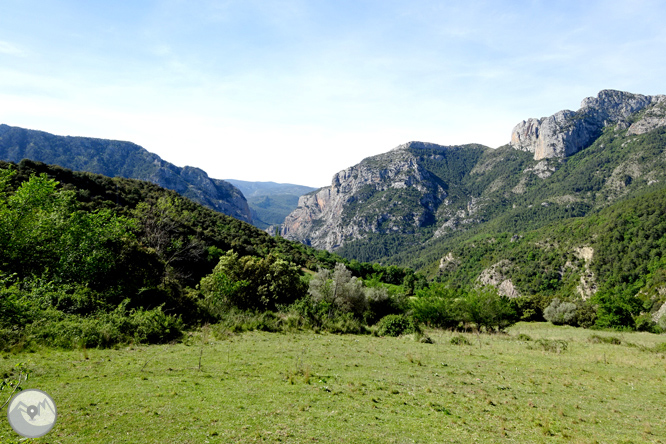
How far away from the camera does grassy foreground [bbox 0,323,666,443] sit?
8719mm

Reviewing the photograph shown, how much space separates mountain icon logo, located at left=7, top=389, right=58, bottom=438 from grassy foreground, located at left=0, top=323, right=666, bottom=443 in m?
5.23

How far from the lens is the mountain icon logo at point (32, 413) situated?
3296 mm

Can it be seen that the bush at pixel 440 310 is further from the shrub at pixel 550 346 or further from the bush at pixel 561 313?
the bush at pixel 561 313

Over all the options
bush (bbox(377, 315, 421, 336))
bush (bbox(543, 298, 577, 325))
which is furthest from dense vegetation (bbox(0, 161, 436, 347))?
bush (bbox(543, 298, 577, 325))

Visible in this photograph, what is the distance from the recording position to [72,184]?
5325cm

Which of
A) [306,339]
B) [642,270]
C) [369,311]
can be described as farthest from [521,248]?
[306,339]

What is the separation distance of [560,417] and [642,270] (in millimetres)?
136591

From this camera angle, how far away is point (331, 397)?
12031mm

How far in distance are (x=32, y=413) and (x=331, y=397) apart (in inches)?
402

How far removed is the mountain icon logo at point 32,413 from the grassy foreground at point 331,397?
5228 mm

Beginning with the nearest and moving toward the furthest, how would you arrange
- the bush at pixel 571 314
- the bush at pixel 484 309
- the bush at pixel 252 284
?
the bush at pixel 252 284, the bush at pixel 484 309, the bush at pixel 571 314

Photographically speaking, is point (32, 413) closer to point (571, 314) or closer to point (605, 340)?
point (605, 340)

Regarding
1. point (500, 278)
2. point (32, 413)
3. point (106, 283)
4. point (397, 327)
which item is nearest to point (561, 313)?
point (397, 327)

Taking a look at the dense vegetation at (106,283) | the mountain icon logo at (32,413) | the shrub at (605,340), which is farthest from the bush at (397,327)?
the mountain icon logo at (32,413)
